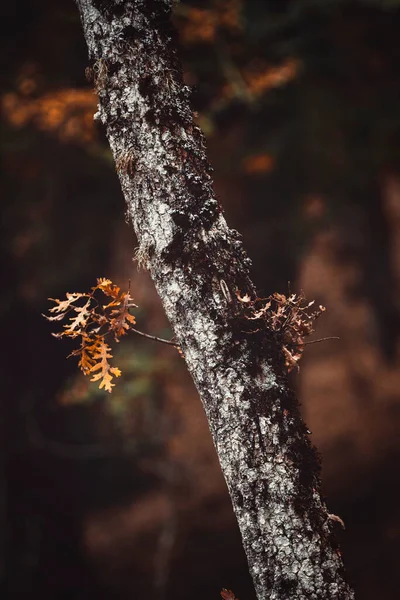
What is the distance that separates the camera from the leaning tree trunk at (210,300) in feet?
5.66

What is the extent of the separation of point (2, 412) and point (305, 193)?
543 cm

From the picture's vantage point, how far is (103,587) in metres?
6.50

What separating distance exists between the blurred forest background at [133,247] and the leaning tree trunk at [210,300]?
3.12 m

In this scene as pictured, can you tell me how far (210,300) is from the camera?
177cm

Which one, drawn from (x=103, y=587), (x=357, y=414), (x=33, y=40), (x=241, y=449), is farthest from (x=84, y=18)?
(x=357, y=414)

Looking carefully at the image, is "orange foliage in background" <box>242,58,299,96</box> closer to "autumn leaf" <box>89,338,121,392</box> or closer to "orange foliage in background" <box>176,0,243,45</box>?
"orange foliage in background" <box>176,0,243,45</box>

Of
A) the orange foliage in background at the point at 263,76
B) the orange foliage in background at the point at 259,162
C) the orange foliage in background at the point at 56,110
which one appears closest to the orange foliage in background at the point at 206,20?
the orange foliage in background at the point at 263,76

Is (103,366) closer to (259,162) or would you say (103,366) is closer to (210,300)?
(210,300)

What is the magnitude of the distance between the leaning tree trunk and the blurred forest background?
3123mm

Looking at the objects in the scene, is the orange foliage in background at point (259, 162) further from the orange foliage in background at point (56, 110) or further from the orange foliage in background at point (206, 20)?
the orange foliage in background at point (56, 110)

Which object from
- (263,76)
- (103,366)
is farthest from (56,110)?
(103,366)

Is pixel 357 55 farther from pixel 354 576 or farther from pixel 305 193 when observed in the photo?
pixel 354 576

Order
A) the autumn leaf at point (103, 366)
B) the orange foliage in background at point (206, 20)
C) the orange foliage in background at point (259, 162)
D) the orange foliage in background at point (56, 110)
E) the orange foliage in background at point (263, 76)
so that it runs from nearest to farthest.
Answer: the autumn leaf at point (103, 366) < the orange foliage in background at point (56, 110) < the orange foliage in background at point (206, 20) < the orange foliage in background at point (263, 76) < the orange foliage in background at point (259, 162)

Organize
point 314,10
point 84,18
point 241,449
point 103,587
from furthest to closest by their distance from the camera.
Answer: point 103,587, point 314,10, point 84,18, point 241,449
